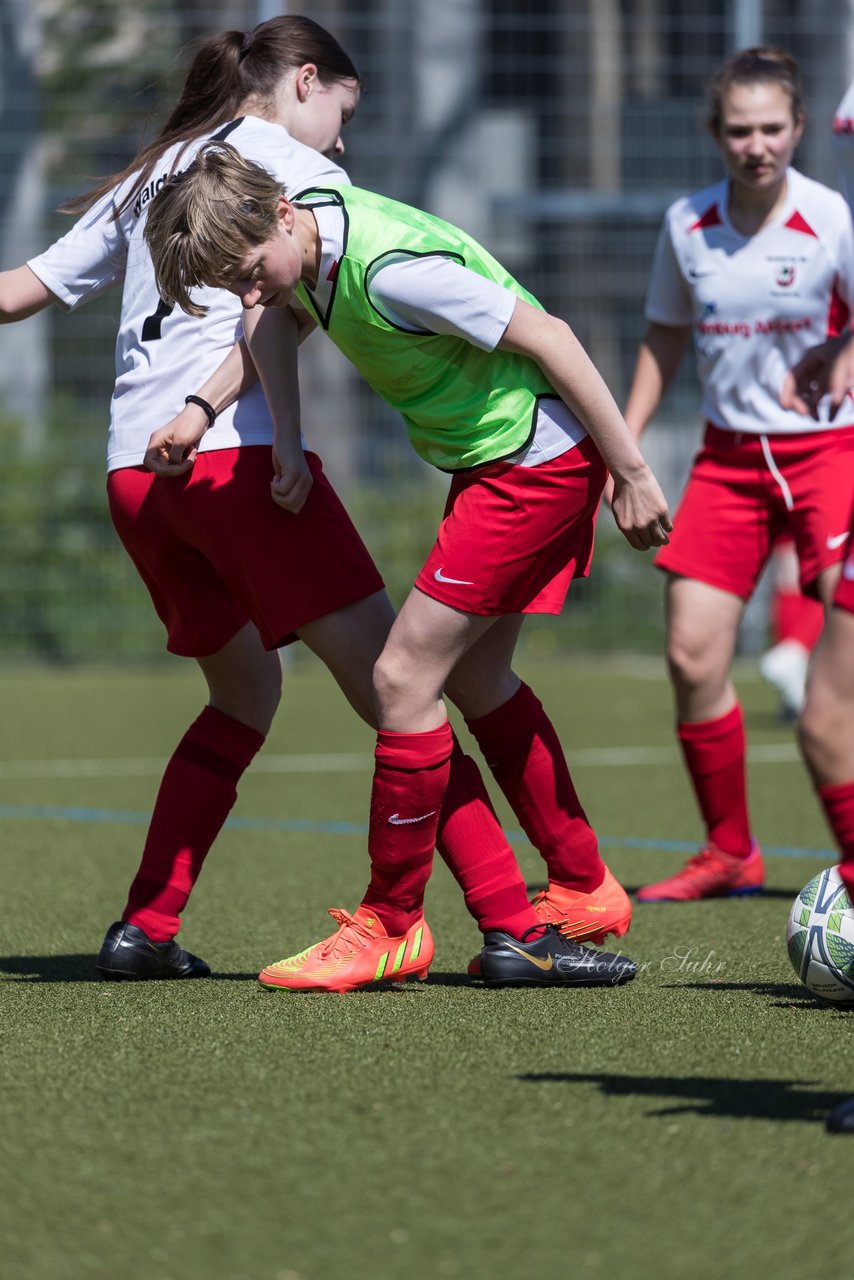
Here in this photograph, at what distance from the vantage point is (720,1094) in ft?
8.54

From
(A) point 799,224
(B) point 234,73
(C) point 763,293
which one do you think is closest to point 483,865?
(B) point 234,73

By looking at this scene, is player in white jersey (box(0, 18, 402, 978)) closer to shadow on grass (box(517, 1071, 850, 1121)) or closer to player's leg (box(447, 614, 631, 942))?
player's leg (box(447, 614, 631, 942))

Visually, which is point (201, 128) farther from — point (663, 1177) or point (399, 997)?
point (663, 1177)

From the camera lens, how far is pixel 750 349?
15.9 feet

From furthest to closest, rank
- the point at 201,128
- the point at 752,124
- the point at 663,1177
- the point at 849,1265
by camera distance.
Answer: the point at 752,124, the point at 201,128, the point at 663,1177, the point at 849,1265

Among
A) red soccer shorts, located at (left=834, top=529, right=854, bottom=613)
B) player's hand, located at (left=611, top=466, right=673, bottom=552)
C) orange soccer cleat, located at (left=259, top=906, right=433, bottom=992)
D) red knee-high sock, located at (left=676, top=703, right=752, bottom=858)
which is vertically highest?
red soccer shorts, located at (left=834, top=529, right=854, bottom=613)

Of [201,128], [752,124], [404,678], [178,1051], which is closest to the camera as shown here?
[178,1051]

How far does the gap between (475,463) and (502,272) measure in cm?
36

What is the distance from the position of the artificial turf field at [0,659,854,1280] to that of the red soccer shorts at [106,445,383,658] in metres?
0.67

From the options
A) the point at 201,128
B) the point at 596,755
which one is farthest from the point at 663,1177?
the point at 596,755

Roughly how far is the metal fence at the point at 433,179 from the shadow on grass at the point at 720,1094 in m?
9.51

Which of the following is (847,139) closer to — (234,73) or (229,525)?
(229,525)

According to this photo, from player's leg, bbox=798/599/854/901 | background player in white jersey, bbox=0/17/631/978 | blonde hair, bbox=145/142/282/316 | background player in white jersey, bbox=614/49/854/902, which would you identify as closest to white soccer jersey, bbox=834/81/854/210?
player's leg, bbox=798/599/854/901

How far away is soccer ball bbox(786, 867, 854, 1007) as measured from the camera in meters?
3.21
